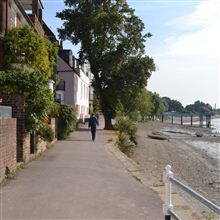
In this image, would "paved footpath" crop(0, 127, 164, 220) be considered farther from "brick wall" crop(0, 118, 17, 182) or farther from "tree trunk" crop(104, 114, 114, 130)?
"tree trunk" crop(104, 114, 114, 130)

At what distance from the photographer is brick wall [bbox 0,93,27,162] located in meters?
15.6

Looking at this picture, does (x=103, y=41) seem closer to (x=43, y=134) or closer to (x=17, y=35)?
(x=17, y=35)

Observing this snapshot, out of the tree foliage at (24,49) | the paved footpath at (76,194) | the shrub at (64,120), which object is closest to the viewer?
the paved footpath at (76,194)

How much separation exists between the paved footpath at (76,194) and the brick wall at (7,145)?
41cm

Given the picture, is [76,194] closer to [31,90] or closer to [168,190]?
[168,190]

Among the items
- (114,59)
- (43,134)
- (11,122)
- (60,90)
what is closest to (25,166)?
(11,122)

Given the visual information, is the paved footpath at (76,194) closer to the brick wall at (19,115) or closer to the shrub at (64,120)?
the brick wall at (19,115)

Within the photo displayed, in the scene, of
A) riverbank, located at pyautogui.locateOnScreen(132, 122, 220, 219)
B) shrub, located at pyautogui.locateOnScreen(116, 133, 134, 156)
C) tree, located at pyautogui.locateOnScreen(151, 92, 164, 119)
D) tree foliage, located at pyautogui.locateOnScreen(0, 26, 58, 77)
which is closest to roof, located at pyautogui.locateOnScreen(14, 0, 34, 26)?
tree foliage, located at pyautogui.locateOnScreen(0, 26, 58, 77)

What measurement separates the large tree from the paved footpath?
2993 cm

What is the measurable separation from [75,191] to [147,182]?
10.8 feet

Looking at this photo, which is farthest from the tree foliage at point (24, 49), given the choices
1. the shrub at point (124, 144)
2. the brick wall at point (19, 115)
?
the shrub at point (124, 144)

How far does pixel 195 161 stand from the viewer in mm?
32688

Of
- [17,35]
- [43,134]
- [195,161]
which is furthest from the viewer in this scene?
[195,161]

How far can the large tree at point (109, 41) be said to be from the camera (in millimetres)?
44938
